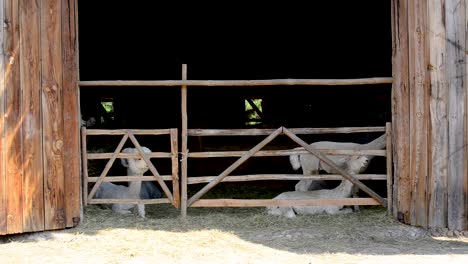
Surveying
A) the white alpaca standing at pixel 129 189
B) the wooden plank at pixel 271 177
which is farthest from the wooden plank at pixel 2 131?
the wooden plank at pixel 271 177

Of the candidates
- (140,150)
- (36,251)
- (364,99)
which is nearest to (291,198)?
(140,150)

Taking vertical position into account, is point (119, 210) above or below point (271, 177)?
below

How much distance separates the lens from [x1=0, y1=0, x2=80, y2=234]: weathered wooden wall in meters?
7.26

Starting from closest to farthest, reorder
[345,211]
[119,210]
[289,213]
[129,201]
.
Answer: [129,201], [289,213], [345,211], [119,210]

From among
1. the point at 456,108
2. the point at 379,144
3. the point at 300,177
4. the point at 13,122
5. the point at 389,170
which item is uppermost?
the point at 456,108

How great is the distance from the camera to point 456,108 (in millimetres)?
7188

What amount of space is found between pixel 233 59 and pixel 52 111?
8.23 metres

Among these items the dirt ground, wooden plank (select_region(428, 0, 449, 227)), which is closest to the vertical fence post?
the dirt ground

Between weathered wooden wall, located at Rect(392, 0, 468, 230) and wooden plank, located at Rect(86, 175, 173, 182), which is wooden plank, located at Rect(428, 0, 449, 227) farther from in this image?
wooden plank, located at Rect(86, 175, 173, 182)

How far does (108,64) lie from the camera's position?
15125 mm

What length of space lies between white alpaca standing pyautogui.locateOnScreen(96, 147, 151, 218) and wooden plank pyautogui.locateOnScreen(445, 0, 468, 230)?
4.17 metres

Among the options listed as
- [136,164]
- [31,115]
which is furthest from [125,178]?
[31,115]

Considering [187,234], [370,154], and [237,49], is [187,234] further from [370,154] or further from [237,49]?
[237,49]

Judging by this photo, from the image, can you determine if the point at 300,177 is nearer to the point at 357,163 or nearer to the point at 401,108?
the point at 357,163
